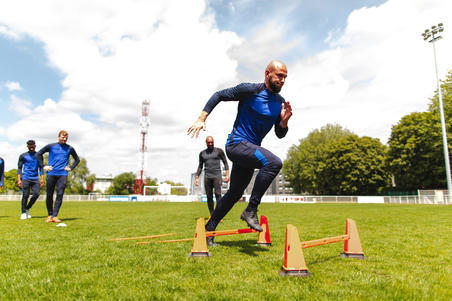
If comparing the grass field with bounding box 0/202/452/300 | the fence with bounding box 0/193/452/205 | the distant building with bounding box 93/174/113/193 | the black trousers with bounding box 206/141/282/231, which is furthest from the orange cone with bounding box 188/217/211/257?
the distant building with bounding box 93/174/113/193

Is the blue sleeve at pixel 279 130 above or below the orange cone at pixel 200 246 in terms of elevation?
above

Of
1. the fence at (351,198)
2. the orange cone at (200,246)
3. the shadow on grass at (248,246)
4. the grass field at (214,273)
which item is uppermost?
the orange cone at (200,246)

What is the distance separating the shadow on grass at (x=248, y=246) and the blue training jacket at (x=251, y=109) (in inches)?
60.8

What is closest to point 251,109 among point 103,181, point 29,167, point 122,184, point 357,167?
point 29,167

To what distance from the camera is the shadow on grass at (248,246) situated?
158 inches

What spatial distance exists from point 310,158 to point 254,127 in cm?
5794

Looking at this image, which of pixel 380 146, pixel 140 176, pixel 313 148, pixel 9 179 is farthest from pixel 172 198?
pixel 9 179

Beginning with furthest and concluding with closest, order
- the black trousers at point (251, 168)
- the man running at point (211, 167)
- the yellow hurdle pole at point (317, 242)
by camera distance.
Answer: the man running at point (211, 167), the black trousers at point (251, 168), the yellow hurdle pole at point (317, 242)

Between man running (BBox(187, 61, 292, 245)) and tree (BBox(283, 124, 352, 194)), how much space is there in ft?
177

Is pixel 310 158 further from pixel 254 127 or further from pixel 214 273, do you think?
pixel 214 273

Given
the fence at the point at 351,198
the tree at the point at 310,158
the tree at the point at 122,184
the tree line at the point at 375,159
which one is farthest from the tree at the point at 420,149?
the tree at the point at 122,184

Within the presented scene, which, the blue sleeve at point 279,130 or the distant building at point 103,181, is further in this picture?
the distant building at point 103,181

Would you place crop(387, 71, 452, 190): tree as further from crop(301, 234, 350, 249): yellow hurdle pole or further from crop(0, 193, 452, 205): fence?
crop(301, 234, 350, 249): yellow hurdle pole

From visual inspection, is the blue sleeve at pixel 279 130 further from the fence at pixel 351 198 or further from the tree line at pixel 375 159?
the tree line at pixel 375 159
